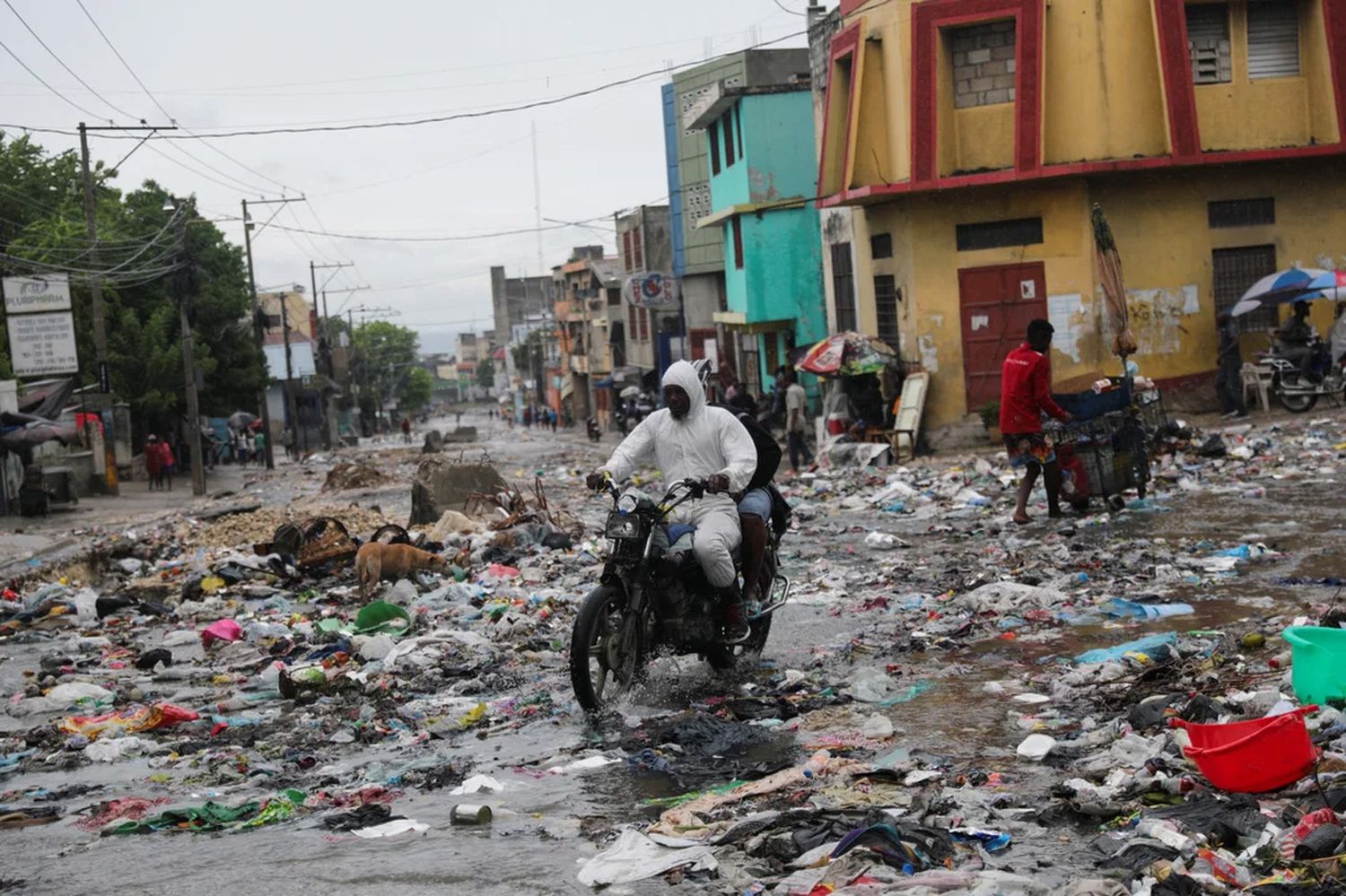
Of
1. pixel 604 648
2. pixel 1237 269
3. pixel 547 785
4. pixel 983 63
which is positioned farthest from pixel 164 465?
pixel 547 785

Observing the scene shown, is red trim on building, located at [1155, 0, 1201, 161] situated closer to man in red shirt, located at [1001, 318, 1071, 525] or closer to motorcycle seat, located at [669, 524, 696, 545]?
man in red shirt, located at [1001, 318, 1071, 525]

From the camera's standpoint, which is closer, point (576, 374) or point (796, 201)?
point (796, 201)

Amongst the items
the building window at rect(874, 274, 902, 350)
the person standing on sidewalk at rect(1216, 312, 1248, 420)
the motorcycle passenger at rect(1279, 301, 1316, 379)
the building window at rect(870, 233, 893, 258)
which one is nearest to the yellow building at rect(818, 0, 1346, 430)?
the building window at rect(870, 233, 893, 258)

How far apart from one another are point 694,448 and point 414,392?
14351 centimetres

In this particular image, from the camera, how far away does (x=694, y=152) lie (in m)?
49.2

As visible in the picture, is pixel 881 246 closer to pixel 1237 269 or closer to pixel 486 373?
pixel 1237 269

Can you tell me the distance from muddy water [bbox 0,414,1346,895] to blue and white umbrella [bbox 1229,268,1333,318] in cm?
1295

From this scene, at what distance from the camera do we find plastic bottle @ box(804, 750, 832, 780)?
581 centimetres

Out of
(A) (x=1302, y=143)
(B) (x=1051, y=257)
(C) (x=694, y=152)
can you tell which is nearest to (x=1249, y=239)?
(A) (x=1302, y=143)

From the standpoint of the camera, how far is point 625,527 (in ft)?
23.8

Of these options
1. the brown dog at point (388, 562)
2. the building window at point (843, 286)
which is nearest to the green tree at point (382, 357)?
the building window at point (843, 286)

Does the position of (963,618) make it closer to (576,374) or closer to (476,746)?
(476,746)

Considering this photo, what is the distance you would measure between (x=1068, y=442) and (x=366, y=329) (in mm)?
144065

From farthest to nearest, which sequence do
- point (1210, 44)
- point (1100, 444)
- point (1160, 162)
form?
point (1210, 44) < point (1160, 162) < point (1100, 444)
